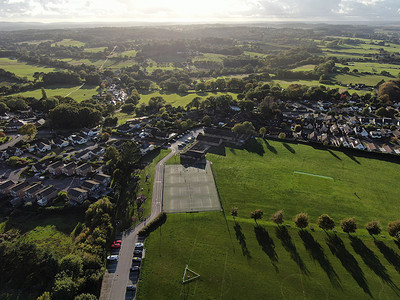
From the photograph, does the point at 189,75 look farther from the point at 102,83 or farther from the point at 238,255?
the point at 238,255

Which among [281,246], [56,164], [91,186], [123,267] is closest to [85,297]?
[123,267]

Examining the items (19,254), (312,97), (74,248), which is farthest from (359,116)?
(19,254)

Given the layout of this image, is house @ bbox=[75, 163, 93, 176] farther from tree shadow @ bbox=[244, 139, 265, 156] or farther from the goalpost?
tree shadow @ bbox=[244, 139, 265, 156]

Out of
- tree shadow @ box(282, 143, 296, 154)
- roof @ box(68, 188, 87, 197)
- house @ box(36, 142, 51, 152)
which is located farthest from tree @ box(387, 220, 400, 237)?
house @ box(36, 142, 51, 152)

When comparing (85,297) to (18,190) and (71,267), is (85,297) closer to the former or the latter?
(71,267)

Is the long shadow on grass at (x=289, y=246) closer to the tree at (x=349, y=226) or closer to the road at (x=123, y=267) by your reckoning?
the tree at (x=349, y=226)

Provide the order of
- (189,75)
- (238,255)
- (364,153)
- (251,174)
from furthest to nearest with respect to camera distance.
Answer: (189,75) < (364,153) < (251,174) < (238,255)
